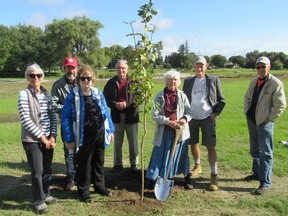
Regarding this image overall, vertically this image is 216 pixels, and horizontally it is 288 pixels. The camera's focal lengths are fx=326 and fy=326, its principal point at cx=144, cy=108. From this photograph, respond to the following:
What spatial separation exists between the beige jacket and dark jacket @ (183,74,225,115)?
692 millimetres

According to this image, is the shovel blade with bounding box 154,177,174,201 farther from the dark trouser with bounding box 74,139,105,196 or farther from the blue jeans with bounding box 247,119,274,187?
the blue jeans with bounding box 247,119,274,187

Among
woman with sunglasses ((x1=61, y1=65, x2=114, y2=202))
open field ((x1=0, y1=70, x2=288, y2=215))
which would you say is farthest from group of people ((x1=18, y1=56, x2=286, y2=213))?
open field ((x1=0, y1=70, x2=288, y2=215))

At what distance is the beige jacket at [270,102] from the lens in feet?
19.0

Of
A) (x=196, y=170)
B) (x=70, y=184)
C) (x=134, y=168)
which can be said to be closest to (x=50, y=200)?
(x=70, y=184)

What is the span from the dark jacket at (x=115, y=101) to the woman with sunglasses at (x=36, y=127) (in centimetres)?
180

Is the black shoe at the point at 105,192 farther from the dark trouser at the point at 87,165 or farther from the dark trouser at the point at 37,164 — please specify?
the dark trouser at the point at 37,164

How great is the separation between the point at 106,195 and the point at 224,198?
6.88ft

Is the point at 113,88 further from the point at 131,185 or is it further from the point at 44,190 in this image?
the point at 44,190

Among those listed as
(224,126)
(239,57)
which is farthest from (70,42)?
(239,57)

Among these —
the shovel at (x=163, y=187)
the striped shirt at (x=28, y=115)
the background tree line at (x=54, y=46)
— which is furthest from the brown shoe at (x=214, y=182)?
the background tree line at (x=54, y=46)

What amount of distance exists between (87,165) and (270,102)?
3465 mm

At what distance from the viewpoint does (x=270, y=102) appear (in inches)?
234

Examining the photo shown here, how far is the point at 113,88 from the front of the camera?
691 centimetres

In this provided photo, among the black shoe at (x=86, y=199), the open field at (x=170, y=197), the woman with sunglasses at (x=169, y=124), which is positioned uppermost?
the woman with sunglasses at (x=169, y=124)
